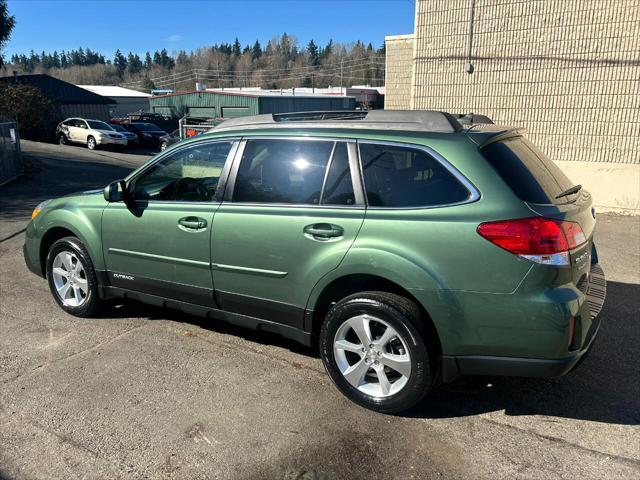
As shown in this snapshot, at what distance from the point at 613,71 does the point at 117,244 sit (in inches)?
350

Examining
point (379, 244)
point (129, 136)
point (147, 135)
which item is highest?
point (379, 244)

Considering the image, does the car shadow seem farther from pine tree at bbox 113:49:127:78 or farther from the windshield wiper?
pine tree at bbox 113:49:127:78

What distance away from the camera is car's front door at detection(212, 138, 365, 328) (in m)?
3.44

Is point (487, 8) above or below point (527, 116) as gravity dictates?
above

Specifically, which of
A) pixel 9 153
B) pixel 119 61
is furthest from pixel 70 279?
pixel 119 61

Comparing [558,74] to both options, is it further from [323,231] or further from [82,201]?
[82,201]

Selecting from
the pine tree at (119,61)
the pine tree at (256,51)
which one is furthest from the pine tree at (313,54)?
the pine tree at (119,61)

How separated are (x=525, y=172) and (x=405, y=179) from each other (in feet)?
2.39

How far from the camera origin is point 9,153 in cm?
1362

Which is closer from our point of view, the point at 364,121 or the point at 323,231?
the point at 323,231

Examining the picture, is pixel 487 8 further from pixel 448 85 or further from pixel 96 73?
pixel 96 73

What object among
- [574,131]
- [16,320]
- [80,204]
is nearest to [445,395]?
[80,204]

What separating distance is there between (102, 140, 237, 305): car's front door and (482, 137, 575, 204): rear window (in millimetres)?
1936

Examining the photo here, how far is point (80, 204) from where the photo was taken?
479 centimetres
